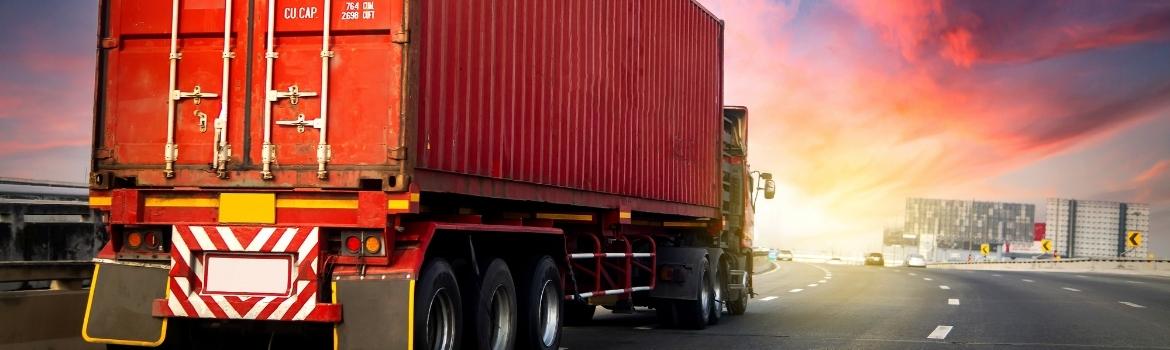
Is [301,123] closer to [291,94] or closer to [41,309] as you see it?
[291,94]

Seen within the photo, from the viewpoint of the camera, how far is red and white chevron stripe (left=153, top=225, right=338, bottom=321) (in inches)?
297

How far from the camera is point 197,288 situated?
25.3ft

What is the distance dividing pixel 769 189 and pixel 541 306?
964cm

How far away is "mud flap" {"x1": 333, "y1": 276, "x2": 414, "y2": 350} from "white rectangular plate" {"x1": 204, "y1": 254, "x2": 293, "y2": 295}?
379mm

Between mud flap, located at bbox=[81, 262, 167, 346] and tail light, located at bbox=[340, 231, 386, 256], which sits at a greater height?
tail light, located at bbox=[340, 231, 386, 256]

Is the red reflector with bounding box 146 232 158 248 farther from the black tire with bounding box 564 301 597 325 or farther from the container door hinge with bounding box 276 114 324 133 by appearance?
the black tire with bounding box 564 301 597 325

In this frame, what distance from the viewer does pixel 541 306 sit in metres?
10.1

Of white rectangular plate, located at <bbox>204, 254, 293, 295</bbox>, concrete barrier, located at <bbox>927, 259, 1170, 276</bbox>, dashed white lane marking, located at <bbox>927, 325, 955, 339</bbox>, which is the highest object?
white rectangular plate, located at <bbox>204, 254, 293, 295</bbox>

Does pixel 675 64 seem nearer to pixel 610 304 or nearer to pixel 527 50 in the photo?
pixel 610 304

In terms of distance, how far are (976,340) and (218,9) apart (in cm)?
915

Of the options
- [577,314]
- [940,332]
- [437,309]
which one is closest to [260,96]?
[437,309]

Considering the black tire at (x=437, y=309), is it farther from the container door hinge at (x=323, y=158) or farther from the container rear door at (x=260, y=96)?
the container door hinge at (x=323, y=158)

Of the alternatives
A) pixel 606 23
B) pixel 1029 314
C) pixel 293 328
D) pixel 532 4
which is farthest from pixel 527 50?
pixel 1029 314

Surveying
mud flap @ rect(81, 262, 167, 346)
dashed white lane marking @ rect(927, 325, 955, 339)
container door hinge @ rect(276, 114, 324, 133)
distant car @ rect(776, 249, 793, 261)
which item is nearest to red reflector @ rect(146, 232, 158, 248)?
mud flap @ rect(81, 262, 167, 346)
